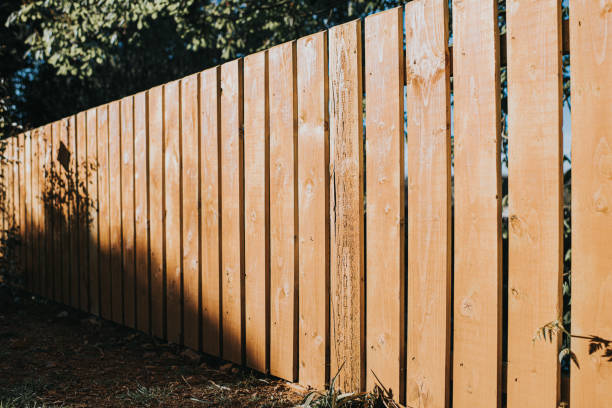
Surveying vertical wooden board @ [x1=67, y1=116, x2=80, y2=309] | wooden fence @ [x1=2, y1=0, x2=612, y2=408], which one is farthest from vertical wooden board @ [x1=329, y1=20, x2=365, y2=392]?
vertical wooden board @ [x1=67, y1=116, x2=80, y2=309]

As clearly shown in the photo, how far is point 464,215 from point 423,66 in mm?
634

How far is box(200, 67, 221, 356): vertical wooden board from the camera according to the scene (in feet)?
10.0

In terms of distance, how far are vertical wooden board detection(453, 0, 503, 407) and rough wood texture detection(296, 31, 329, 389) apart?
671 millimetres

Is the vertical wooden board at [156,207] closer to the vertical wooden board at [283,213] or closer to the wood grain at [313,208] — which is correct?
the vertical wooden board at [283,213]

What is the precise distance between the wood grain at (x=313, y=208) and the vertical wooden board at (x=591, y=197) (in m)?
1.09

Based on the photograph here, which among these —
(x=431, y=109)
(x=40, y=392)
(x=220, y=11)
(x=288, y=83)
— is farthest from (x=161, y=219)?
(x=220, y=11)

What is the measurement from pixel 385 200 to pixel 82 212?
10.6 ft

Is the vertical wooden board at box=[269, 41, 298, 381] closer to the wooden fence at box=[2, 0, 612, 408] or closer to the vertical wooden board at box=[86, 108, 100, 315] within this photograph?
the wooden fence at box=[2, 0, 612, 408]

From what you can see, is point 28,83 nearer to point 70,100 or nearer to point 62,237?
point 70,100

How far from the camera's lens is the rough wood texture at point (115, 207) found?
156 inches

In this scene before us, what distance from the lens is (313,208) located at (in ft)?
8.18

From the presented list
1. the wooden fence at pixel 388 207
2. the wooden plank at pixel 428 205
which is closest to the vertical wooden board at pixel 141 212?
the wooden fence at pixel 388 207

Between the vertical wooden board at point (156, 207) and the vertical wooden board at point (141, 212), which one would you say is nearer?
the vertical wooden board at point (156, 207)

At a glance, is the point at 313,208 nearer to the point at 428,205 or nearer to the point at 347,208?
the point at 347,208
